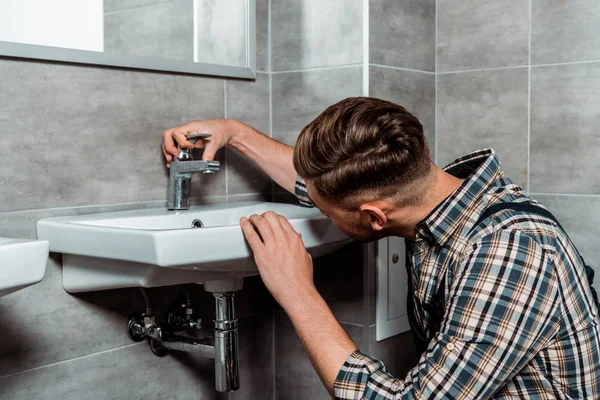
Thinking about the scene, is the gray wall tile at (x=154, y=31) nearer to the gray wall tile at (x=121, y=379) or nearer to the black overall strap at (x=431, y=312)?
the gray wall tile at (x=121, y=379)

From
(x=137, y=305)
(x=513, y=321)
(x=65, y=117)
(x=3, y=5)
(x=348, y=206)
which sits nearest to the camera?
(x=513, y=321)

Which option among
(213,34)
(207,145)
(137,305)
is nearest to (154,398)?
(137,305)

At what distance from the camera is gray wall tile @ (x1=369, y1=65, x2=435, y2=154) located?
1763 mm

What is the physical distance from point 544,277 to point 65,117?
1.01 m

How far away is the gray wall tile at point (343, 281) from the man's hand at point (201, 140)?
0.43 m

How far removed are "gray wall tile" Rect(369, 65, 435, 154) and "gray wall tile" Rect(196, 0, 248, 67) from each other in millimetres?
369

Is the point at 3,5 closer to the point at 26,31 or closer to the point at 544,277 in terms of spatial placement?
the point at 26,31

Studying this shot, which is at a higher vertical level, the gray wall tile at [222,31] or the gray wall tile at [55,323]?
the gray wall tile at [222,31]

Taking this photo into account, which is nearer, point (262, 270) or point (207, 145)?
point (262, 270)

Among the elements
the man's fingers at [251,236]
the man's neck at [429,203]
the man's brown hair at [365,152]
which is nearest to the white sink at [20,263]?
the man's fingers at [251,236]

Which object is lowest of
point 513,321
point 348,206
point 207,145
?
point 513,321

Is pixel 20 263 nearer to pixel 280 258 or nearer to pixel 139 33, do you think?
pixel 280 258

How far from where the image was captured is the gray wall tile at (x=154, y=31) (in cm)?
156

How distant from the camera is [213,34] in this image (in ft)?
5.88
